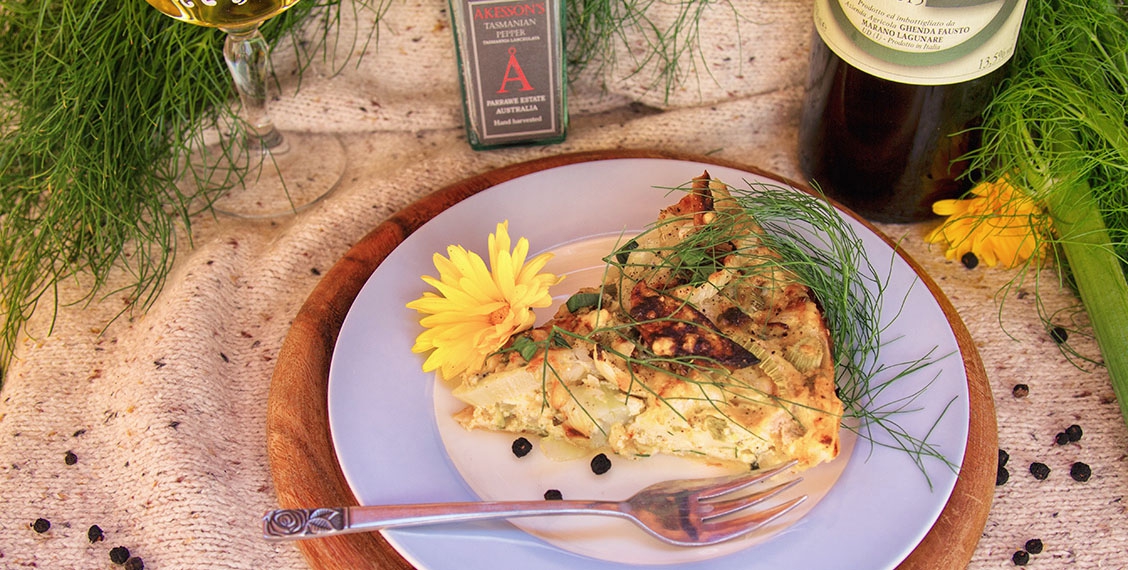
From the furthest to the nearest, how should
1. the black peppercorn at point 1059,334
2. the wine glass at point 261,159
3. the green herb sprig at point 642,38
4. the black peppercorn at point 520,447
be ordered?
the green herb sprig at point 642,38 → the wine glass at point 261,159 → the black peppercorn at point 1059,334 → the black peppercorn at point 520,447

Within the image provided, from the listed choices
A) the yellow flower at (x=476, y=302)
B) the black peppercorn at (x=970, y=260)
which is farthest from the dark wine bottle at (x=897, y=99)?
the yellow flower at (x=476, y=302)

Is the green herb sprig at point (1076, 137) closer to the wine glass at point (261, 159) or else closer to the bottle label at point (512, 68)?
the bottle label at point (512, 68)

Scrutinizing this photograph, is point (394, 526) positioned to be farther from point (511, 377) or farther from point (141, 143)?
point (141, 143)

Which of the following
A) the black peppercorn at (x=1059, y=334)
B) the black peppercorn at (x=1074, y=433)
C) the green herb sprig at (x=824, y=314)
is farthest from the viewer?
the black peppercorn at (x=1059, y=334)

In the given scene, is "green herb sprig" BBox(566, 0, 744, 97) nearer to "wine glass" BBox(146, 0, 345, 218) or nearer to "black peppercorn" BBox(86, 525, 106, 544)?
"wine glass" BBox(146, 0, 345, 218)

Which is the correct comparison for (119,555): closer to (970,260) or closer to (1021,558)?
(1021,558)

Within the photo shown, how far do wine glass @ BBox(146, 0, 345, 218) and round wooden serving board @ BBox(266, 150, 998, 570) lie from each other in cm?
33

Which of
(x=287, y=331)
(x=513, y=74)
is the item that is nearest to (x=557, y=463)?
(x=287, y=331)

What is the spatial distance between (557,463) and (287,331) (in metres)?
0.59

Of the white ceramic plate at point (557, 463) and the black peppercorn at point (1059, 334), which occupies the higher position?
the white ceramic plate at point (557, 463)

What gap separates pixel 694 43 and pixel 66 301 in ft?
4.51

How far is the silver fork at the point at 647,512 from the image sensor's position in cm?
117

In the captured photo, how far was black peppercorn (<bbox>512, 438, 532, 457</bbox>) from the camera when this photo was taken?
4.50ft

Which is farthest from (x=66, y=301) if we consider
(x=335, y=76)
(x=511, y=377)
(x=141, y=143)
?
(x=511, y=377)
